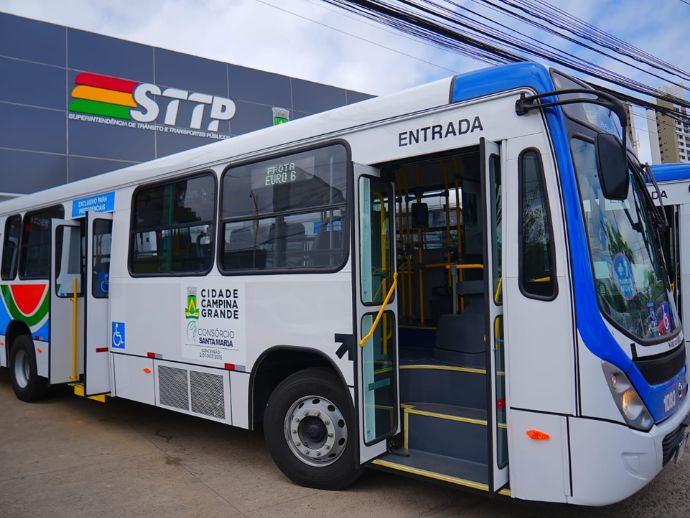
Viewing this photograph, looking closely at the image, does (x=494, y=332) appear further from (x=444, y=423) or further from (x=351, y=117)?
(x=351, y=117)

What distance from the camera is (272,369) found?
5.00 meters

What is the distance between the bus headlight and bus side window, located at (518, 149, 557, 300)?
1.71 feet

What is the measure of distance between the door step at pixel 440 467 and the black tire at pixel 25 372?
5403 mm

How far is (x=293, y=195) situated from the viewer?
4.72 metres

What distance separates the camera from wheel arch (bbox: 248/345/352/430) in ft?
15.5

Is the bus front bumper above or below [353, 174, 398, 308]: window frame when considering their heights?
below

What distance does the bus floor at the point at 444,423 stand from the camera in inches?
153

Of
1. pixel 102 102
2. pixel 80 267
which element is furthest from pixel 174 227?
pixel 102 102

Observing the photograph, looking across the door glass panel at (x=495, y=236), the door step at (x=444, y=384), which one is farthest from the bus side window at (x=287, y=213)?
the door glass panel at (x=495, y=236)

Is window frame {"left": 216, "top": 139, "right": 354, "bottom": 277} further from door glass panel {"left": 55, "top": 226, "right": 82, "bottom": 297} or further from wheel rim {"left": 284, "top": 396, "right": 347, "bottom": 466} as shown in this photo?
door glass panel {"left": 55, "top": 226, "right": 82, "bottom": 297}

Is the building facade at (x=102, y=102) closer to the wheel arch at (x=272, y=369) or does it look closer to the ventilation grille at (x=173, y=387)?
the ventilation grille at (x=173, y=387)

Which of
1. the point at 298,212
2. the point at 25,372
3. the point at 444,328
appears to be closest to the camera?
the point at 298,212

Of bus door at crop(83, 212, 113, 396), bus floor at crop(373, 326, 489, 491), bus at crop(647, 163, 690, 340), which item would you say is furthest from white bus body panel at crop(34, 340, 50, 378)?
bus at crop(647, 163, 690, 340)

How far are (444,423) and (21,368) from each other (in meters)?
6.44
